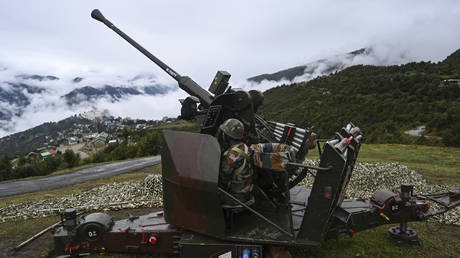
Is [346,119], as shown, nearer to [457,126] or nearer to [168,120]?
[457,126]

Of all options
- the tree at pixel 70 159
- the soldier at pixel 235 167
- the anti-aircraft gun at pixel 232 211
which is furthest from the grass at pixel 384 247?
the tree at pixel 70 159

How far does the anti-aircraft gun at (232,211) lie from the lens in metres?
4.16

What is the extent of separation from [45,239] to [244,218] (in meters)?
5.05

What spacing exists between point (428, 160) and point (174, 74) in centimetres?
1563

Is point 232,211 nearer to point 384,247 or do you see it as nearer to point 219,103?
point 219,103

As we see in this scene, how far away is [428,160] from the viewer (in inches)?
628

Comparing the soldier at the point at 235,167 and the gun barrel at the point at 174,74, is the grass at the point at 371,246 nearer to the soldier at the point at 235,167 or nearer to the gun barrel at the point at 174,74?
the soldier at the point at 235,167

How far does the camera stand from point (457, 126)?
78.4 feet

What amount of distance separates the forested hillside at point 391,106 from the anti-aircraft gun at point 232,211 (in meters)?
21.6

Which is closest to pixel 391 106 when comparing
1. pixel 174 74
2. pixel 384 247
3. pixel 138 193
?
pixel 138 193

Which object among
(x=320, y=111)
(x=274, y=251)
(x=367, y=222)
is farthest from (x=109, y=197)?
(x=320, y=111)

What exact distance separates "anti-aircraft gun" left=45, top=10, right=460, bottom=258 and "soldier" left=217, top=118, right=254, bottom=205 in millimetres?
274

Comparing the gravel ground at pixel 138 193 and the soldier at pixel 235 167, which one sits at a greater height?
the soldier at pixel 235 167

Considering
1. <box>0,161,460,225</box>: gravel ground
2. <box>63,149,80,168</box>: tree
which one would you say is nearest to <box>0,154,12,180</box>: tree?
<box>63,149,80,168</box>: tree
